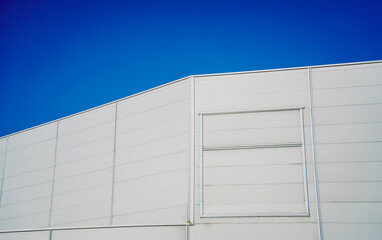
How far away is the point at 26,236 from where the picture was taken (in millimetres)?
12320

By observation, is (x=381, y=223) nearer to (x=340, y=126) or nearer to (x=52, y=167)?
(x=340, y=126)

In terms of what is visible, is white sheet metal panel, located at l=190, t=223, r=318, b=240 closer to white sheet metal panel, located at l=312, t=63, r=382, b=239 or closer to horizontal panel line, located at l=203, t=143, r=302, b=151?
white sheet metal panel, located at l=312, t=63, r=382, b=239

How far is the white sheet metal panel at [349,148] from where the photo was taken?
11.1 m

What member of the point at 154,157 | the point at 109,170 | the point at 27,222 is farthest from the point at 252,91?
the point at 27,222

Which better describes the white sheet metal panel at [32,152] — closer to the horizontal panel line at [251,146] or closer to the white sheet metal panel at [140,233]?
the white sheet metal panel at [140,233]

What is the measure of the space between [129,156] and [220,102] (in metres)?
3.75

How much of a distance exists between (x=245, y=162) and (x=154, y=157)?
3149 millimetres

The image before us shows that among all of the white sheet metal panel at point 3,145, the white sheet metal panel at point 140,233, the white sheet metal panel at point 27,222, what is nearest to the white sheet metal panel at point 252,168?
the white sheet metal panel at point 140,233

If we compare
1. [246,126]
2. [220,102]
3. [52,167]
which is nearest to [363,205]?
[246,126]

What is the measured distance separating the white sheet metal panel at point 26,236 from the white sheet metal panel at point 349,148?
26.8 feet

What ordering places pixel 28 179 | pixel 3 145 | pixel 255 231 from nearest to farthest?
pixel 255 231 < pixel 28 179 < pixel 3 145

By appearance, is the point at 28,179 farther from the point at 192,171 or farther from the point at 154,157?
the point at 192,171

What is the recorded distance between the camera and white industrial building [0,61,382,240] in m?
11.4

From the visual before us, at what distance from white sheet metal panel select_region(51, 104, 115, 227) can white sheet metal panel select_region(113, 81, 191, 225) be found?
0.53 m
